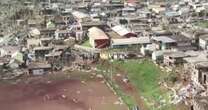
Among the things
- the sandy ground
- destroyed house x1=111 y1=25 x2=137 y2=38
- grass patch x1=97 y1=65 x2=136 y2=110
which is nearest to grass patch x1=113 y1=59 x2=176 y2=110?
grass patch x1=97 y1=65 x2=136 y2=110

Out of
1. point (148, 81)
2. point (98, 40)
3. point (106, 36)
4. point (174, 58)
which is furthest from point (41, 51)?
point (174, 58)

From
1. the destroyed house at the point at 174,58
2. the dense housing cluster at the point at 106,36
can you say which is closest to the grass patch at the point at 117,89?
the dense housing cluster at the point at 106,36

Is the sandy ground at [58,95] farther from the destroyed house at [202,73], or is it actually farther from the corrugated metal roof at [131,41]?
the corrugated metal roof at [131,41]

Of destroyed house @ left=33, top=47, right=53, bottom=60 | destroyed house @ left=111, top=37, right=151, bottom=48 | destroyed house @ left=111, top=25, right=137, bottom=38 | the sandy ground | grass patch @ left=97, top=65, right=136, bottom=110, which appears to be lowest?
the sandy ground

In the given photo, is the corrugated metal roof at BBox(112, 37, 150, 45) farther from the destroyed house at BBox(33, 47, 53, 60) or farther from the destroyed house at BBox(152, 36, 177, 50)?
the destroyed house at BBox(33, 47, 53, 60)

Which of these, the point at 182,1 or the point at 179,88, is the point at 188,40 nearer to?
the point at 179,88
